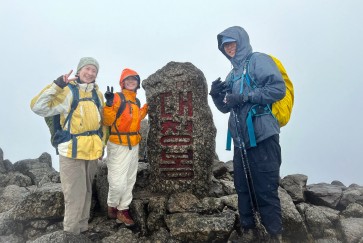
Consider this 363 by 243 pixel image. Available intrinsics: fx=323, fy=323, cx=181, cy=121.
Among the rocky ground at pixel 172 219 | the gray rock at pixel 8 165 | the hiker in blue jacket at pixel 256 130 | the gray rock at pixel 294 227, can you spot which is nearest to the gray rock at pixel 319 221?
the rocky ground at pixel 172 219

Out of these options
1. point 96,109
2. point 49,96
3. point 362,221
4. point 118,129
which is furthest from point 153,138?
point 362,221

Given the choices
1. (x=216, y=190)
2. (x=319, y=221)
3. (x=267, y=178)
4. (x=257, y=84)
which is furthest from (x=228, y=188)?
(x=257, y=84)

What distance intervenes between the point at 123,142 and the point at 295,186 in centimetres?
585

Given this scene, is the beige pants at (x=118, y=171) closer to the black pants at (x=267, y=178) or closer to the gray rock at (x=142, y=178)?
the gray rock at (x=142, y=178)

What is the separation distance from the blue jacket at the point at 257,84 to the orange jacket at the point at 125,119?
2380mm

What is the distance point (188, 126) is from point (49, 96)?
3.91 metres

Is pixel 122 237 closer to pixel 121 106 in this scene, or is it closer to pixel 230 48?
pixel 121 106

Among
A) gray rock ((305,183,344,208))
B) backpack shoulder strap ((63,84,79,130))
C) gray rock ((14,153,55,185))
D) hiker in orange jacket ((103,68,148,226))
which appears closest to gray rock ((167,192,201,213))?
hiker in orange jacket ((103,68,148,226))

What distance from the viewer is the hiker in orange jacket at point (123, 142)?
7.58m

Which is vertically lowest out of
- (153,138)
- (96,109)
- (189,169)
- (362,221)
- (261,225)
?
(362,221)

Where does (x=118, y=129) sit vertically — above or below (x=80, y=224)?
above

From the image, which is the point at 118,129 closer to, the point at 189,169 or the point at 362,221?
the point at 189,169

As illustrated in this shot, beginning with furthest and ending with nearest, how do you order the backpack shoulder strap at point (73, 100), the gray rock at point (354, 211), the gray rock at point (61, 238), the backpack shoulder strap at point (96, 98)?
the gray rock at point (354, 211) < the backpack shoulder strap at point (96, 98) < the backpack shoulder strap at point (73, 100) < the gray rock at point (61, 238)

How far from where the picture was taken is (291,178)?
422 inches
